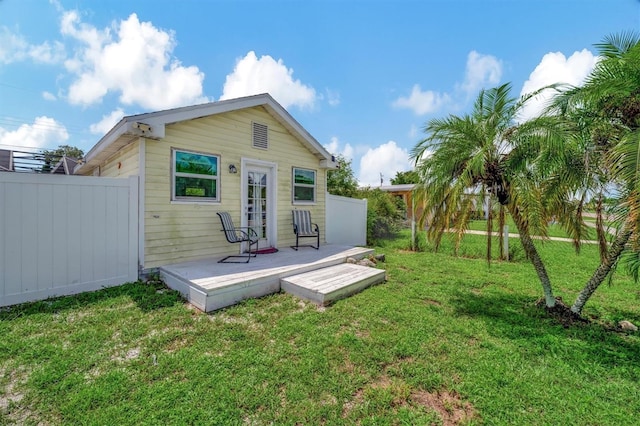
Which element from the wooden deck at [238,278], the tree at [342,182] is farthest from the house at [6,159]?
the tree at [342,182]

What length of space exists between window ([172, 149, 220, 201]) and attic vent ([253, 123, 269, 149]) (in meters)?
1.12

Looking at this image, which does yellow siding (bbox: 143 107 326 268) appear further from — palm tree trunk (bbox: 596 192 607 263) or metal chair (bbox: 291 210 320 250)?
palm tree trunk (bbox: 596 192 607 263)

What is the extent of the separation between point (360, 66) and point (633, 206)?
7.66 m

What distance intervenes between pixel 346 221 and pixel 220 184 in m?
4.64

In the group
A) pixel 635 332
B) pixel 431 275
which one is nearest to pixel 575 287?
pixel 635 332

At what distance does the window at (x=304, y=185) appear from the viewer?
7.57m

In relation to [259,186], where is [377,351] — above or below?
below

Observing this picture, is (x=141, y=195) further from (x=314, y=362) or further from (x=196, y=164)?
(x=314, y=362)

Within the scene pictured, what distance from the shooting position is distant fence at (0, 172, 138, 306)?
3697 mm

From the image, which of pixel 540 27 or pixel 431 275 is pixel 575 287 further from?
pixel 540 27

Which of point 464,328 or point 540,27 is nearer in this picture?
point 464,328

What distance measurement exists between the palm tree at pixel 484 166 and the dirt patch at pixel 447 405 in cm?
226

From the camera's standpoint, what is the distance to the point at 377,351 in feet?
8.95

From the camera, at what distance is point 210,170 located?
5.84 metres
